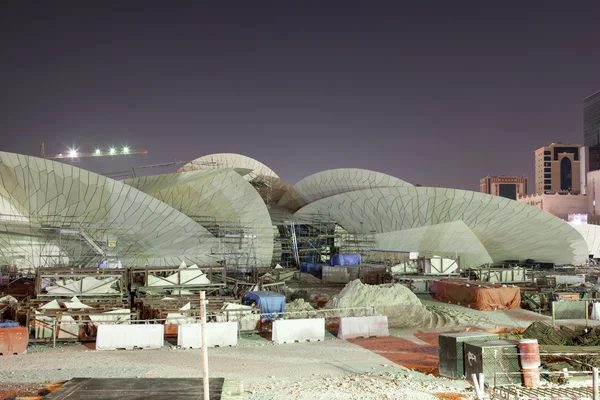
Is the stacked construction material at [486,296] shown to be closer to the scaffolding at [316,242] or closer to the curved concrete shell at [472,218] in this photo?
the curved concrete shell at [472,218]

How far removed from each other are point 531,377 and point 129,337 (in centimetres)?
964

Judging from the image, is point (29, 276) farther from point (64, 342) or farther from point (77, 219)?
point (64, 342)

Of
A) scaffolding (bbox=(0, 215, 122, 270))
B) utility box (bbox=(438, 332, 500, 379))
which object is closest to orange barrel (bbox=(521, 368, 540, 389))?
→ utility box (bbox=(438, 332, 500, 379))

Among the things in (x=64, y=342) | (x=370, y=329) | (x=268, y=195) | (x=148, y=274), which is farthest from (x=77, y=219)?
(x=268, y=195)

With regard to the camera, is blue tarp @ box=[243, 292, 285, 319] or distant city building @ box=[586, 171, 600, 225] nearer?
blue tarp @ box=[243, 292, 285, 319]

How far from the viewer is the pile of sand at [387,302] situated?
2023 cm

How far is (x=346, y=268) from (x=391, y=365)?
23.4 meters

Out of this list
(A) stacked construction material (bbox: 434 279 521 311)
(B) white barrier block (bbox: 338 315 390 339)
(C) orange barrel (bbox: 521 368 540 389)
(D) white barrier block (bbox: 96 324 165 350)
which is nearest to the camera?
(C) orange barrel (bbox: 521 368 540 389)

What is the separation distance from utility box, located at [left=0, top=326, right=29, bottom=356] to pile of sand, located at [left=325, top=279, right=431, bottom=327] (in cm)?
1026

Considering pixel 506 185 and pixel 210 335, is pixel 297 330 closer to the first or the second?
pixel 210 335

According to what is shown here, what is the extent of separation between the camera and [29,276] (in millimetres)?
29484

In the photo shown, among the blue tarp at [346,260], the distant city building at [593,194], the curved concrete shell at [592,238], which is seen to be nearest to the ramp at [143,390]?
the blue tarp at [346,260]

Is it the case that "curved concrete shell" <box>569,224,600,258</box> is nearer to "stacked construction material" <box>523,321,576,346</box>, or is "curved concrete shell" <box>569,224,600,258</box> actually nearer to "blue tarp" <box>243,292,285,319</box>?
"blue tarp" <box>243,292,285,319</box>

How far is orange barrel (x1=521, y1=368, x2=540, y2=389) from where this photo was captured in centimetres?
1039
